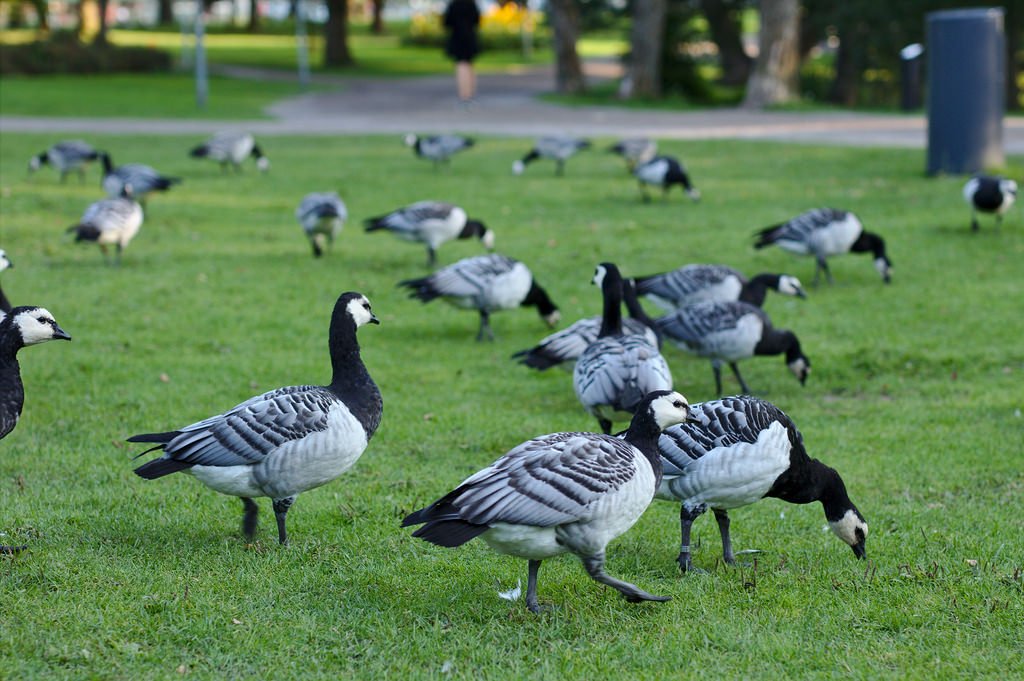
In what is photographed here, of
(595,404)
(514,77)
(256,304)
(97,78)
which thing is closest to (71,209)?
(256,304)

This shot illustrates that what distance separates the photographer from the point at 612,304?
8859 millimetres

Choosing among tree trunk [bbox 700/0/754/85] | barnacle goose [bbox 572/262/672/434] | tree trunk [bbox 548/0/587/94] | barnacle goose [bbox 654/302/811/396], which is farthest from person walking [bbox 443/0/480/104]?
barnacle goose [bbox 572/262/672/434]

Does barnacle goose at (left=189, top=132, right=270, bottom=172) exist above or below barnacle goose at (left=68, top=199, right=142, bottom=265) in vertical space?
above

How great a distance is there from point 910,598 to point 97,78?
42.2m

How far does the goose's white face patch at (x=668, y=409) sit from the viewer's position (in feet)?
19.0

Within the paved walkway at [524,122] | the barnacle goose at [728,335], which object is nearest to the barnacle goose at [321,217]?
the barnacle goose at [728,335]

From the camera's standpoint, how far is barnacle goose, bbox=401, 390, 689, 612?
17.3 feet

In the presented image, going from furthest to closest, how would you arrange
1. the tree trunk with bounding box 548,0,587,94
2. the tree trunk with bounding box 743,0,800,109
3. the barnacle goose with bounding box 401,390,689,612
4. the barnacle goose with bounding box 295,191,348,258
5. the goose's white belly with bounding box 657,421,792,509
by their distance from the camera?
the tree trunk with bounding box 548,0,587,94 → the tree trunk with bounding box 743,0,800,109 → the barnacle goose with bounding box 295,191,348,258 → the goose's white belly with bounding box 657,421,792,509 → the barnacle goose with bounding box 401,390,689,612

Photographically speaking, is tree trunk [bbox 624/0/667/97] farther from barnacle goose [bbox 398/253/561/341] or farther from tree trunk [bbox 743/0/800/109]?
barnacle goose [bbox 398/253/561/341]

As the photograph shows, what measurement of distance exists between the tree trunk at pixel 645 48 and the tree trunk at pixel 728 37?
817 cm

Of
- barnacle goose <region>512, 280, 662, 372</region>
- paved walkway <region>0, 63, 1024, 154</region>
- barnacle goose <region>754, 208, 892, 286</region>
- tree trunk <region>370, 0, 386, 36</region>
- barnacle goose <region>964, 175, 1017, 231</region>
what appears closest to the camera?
barnacle goose <region>512, 280, 662, 372</region>

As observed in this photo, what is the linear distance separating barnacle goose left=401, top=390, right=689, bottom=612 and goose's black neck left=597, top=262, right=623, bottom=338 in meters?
3.23

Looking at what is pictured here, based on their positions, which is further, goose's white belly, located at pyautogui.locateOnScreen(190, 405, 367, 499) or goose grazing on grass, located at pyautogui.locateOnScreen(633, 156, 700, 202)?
goose grazing on grass, located at pyautogui.locateOnScreen(633, 156, 700, 202)

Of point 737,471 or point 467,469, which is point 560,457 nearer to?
point 737,471
